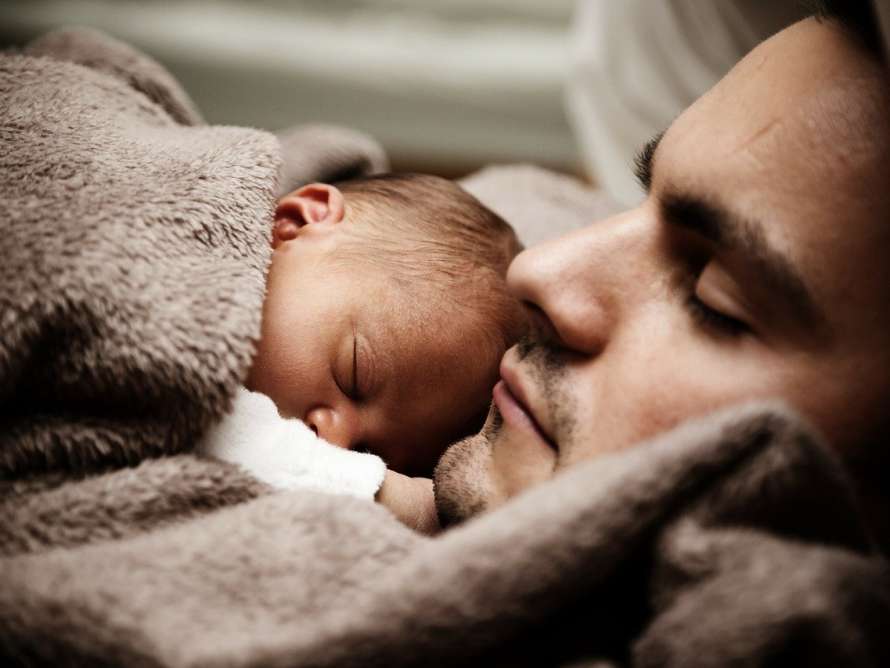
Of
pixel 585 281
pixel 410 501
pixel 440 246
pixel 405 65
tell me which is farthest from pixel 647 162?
pixel 405 65

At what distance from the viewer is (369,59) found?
6.70 ft

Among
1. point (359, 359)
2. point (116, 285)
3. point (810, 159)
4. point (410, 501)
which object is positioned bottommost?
point (410, 501)

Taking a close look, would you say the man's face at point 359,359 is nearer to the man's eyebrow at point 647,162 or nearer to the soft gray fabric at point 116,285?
the soft gray fabric at point 116,285

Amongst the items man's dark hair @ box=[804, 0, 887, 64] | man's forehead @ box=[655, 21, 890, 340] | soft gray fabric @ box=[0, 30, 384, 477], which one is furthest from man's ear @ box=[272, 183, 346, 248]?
man's dark hair @ box=[804, 0, 887, 64]

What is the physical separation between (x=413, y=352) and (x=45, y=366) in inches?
15.2

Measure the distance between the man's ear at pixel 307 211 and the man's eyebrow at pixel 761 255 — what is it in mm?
488

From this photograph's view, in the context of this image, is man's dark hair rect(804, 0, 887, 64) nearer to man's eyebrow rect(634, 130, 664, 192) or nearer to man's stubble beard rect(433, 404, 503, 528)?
man's eyebrow rect(634, 130, 664, 192)

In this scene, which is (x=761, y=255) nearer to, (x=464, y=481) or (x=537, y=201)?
(x=464, y=481)

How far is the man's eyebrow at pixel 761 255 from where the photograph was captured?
0.59 m

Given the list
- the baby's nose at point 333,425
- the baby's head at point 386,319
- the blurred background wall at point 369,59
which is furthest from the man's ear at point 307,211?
the blurred background wall at point 369,59

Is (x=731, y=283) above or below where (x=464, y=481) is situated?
above

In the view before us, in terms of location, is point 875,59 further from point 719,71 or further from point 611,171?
point 611,171

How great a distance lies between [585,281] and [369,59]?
5.02 feet

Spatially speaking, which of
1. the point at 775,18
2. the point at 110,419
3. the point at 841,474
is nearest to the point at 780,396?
the point at 841,474
